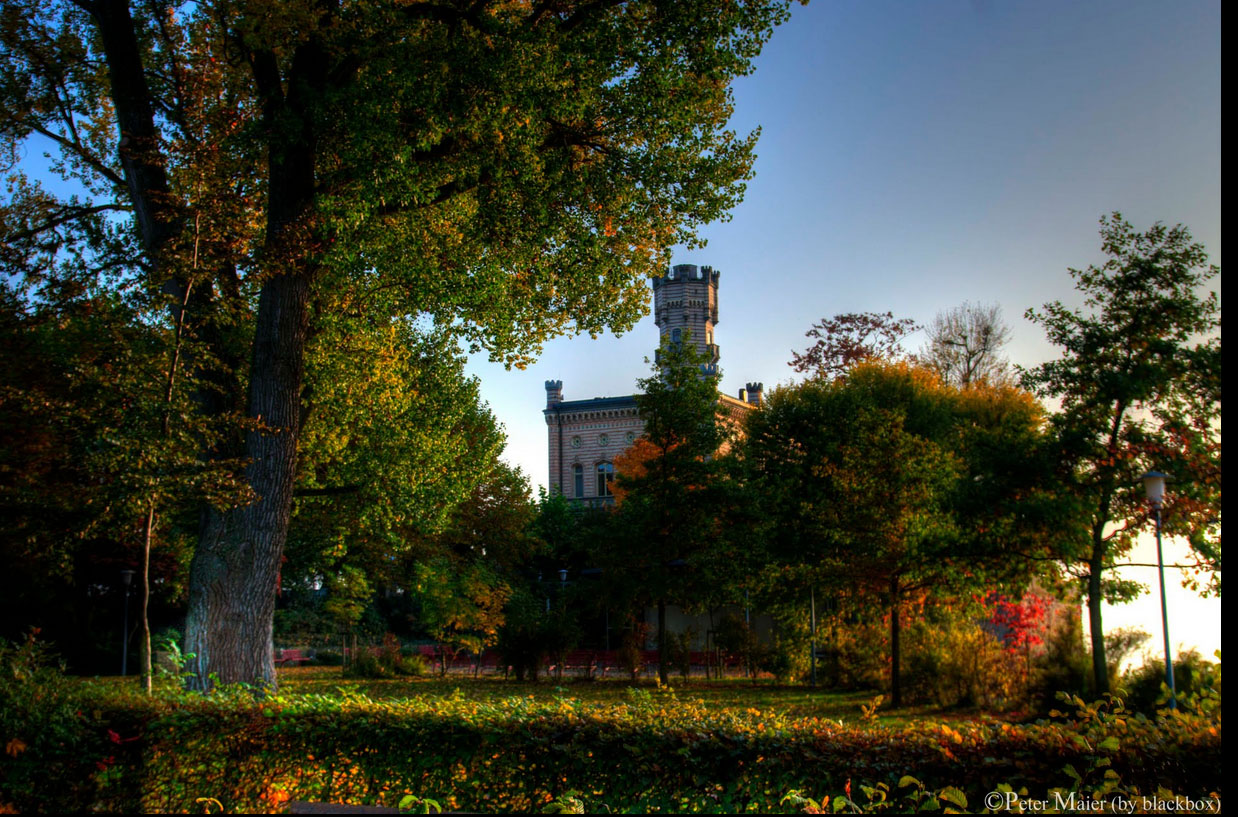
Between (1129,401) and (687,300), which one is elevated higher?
(687,300)

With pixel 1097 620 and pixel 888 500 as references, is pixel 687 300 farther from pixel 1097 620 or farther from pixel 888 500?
pixel 1097 620

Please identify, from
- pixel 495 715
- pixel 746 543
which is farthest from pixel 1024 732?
pixel 746 543

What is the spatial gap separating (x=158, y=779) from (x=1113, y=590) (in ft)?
64.9

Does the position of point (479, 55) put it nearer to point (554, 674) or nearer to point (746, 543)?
point (746, 543)

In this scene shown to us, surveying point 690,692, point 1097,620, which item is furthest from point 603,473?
point 1097,620

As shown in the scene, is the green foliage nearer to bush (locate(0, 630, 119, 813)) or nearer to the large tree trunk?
the large tree trunk

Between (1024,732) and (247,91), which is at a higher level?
(247,91)

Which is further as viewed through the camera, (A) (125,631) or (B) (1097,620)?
(A) (125,631)

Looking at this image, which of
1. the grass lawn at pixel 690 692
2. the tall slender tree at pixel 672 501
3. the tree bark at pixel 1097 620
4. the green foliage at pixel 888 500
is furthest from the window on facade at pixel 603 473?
the tree bark at pixel 1097 620

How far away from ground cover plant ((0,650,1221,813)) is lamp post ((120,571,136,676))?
22888mm

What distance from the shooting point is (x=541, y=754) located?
662cm

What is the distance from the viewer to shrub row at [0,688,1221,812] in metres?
5.20

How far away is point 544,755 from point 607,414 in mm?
60190

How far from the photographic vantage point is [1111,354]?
18.7 m
